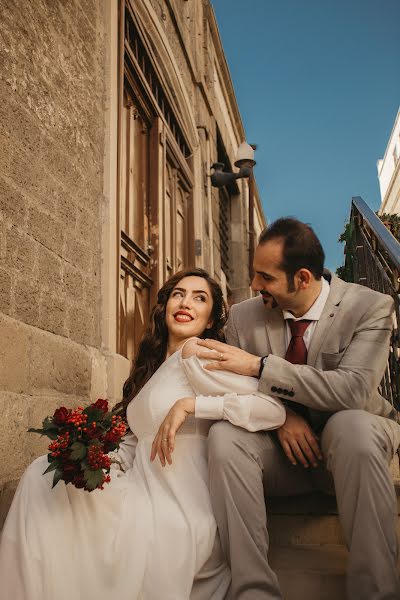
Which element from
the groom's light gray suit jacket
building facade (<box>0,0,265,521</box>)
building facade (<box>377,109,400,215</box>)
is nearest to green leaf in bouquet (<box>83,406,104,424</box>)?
the groom's light gray suit jacket

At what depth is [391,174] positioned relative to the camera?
88.0 feet

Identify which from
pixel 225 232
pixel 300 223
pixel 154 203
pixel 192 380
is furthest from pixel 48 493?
pixel 225 232

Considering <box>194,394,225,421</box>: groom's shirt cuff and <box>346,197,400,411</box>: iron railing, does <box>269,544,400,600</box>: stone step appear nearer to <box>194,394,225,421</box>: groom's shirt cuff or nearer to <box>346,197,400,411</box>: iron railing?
<box>194,394,225,421</box>: groom's shirt cuff

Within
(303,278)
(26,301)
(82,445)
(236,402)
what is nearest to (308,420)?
(236,402)

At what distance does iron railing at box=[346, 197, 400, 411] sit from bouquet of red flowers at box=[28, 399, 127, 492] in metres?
1.72

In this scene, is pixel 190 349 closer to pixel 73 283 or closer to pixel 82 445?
pixel 82 445

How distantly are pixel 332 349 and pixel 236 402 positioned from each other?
52 centimetres

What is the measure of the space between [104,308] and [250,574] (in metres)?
2.28

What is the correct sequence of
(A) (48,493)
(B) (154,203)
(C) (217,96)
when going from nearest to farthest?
(A) (48,493) < (B) (154,203) < (C) (217,96)

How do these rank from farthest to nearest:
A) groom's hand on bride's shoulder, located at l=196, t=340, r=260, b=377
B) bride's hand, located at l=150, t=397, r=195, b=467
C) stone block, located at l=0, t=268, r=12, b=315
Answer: stone block, located at l=0, t=268, r=12, b=315 → groom's hand on bride's shoulder, located at l=196, t=340, r=260, b=377 → bride's hand, located at l=150, t=397, r=195, b=467

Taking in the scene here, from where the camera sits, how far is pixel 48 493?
6.36ft

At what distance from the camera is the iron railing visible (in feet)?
10.3

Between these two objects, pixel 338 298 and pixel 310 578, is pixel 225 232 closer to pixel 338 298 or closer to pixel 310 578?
pixel 338 298

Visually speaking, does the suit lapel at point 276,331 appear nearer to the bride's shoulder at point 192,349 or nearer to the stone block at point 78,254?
the bride's shoulder at point 192,349
